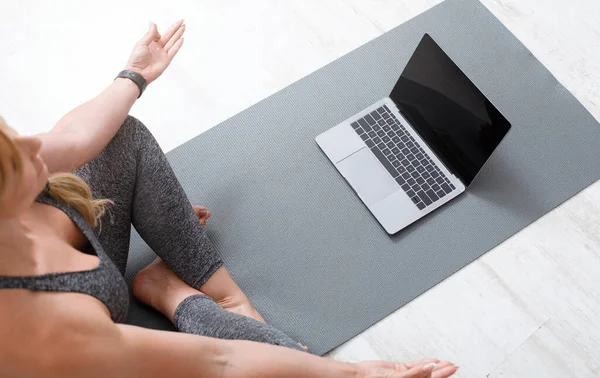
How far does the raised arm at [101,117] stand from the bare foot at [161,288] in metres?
0.32

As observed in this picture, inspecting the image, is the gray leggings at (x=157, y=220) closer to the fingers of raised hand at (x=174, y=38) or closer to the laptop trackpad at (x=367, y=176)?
the fingers of raised hand at (x=174, y=38)

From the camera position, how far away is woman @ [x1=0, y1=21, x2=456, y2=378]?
88 centimetres

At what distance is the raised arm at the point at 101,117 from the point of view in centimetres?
114

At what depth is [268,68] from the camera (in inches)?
68.3

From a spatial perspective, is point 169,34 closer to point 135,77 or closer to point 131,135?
point 135,77

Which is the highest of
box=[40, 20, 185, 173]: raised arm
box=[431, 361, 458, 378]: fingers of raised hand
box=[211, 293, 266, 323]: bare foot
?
box=[40, 20, 185, 173]: raised arm

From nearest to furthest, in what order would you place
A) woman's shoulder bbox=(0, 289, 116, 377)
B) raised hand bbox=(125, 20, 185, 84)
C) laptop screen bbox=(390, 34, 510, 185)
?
woman's shoulder bbox=(0, 289, 116, 377) → raised hand bbox=(125, 20, 185, 84) → laptop screen bbox=(390, 34, 510, 185)

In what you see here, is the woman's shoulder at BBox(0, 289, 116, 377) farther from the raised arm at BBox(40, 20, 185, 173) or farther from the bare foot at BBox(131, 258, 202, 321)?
the bare foot at BBox(131, 258, 202, 321)

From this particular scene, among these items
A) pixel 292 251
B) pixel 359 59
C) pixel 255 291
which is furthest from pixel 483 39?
pixel 255 291

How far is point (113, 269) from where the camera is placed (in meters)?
1.07

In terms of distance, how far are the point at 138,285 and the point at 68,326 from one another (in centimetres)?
48

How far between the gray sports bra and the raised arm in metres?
0.10

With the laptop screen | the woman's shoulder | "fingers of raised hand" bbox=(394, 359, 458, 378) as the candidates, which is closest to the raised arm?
the woman's shoulder

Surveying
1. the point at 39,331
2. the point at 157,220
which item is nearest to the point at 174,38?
the point at 157,220
